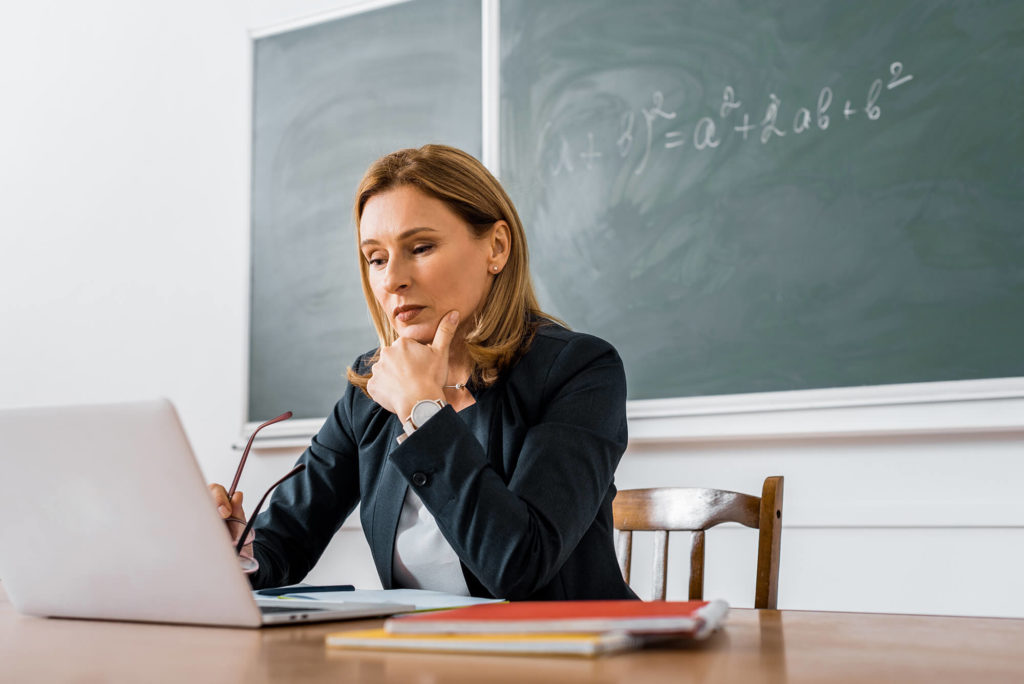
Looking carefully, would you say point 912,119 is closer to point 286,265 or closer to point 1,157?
point 286,265

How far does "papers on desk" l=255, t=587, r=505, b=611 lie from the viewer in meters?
0.96

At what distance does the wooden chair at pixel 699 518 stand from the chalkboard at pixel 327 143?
1295 millimetres

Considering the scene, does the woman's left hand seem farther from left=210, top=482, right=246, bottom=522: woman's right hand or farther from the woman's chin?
left=210, top=482, right=246, bottom=522: woman's right hand

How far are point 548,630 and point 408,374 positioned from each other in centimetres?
70

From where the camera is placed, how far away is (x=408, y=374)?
129 cm

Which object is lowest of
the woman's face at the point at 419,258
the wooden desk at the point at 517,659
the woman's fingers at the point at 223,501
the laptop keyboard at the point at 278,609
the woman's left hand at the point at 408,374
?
the laptop keyboard at the point at 278,609

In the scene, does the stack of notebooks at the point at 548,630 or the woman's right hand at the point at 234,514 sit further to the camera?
the woman's right hand at the point at 234,514

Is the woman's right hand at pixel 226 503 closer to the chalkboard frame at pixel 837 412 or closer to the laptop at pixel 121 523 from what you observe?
the laptop at pixel 121 523

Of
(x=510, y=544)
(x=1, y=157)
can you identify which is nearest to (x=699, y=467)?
(x=510, y=544)

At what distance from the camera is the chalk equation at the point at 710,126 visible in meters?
2.13

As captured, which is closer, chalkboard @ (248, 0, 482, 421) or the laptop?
the laptop

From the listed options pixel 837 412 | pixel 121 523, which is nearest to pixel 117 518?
pixel 121 523

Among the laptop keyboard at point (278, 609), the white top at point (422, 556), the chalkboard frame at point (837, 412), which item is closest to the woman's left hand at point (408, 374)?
the white top at point (422, 556)

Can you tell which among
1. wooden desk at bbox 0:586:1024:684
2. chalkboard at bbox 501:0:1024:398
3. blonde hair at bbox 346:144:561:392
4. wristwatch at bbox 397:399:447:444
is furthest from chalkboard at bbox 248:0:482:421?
wooden desk at bbox 0:586:1024:684
